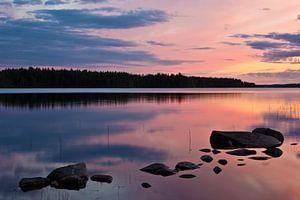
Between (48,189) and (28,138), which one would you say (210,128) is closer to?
(28,138)

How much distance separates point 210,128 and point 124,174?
1908cm

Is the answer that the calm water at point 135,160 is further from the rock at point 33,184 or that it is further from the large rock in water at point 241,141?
the large rock in water at point 241,141

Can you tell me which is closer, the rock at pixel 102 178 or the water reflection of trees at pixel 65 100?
the rock at pixel 102 178

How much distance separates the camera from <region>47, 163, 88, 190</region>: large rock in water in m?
13.9

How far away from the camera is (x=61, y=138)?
27.7 m

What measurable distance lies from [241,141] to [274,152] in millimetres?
2446

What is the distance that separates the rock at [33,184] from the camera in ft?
45.1

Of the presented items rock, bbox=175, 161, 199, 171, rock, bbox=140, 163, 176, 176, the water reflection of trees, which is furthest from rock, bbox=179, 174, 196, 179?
the water reflection of trees

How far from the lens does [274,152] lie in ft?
69.2

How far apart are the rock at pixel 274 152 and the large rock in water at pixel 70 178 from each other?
10.7 metres

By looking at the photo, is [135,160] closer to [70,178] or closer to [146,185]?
[146,185]

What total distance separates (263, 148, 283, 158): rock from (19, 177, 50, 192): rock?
40.1 feet

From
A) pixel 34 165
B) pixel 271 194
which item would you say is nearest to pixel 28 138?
pixel 34 165

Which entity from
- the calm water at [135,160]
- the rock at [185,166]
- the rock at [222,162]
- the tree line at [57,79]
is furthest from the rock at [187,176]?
the tree line at [57,79]
